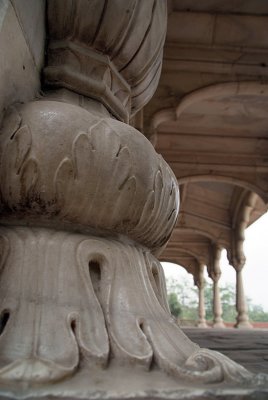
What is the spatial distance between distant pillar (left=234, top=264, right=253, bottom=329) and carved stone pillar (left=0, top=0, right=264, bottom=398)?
9353mm

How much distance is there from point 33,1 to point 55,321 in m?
0.74

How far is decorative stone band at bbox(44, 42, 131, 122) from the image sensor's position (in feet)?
3.63

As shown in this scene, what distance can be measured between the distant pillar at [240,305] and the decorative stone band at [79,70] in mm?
9384

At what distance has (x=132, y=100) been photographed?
1402 mm

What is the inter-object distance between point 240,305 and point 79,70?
989 cm

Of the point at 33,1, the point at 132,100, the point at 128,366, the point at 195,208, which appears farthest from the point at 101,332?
A: the point at 195,208

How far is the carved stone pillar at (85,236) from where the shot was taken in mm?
678

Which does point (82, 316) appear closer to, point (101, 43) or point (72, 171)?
point (72, 171)

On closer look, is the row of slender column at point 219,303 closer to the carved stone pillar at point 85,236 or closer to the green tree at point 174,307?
the green tree at point 174,307

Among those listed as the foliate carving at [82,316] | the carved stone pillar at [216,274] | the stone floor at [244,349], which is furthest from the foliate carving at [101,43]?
the carved stone pillar at [216,274]

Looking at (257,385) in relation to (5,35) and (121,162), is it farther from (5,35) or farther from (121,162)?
(5,35)

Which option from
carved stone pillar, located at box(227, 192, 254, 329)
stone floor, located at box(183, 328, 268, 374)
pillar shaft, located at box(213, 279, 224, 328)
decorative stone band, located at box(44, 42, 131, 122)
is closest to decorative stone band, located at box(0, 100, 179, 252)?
decorative stone band, located at box(44, 42, 131, 122)

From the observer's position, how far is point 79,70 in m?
1.14

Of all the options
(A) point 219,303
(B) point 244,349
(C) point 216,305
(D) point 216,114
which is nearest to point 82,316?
(B) point 244,349
